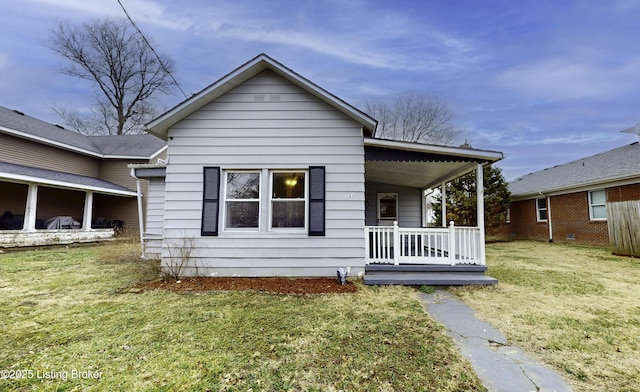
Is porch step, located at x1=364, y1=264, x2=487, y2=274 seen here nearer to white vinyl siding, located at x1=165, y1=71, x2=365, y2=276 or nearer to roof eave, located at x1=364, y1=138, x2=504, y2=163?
white vinyl siding, located at x1=165, y1=71, x2=365, y2=276

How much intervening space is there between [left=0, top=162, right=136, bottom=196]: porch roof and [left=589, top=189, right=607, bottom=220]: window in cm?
2318

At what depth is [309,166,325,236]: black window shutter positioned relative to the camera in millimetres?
6145

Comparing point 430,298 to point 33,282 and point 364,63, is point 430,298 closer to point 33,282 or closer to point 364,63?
point 33,282

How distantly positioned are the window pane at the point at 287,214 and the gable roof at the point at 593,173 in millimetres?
13067

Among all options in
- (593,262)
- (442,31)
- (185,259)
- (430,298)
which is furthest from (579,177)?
(185,259)

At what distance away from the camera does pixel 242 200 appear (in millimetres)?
6391

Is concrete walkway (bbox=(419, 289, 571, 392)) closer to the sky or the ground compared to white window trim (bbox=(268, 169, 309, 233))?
closer to the ground

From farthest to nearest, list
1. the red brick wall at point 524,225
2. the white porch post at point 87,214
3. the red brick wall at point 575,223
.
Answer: the red brick wall at point 524,225
the white porch post at point 87,214
the red brick wall at point 575,223

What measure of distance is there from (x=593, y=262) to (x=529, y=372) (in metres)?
9.00

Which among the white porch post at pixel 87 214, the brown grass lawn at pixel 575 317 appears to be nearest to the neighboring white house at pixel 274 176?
the brown grass lawn at pixel 575 317

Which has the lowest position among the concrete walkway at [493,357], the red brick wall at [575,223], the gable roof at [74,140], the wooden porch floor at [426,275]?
the concrete walkway at [493,357]

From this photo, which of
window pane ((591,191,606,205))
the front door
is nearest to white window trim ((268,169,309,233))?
the front door

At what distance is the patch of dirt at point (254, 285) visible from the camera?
539cm

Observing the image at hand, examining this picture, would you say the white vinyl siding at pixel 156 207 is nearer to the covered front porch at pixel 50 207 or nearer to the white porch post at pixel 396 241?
the covered front porch at pixel 50 207
